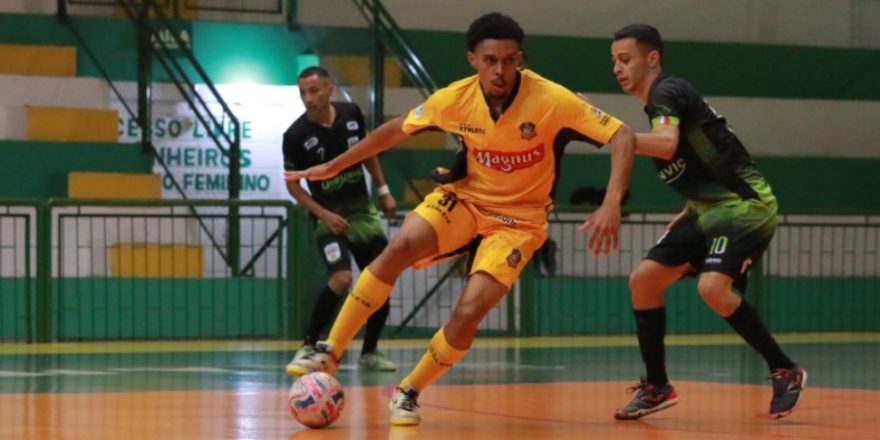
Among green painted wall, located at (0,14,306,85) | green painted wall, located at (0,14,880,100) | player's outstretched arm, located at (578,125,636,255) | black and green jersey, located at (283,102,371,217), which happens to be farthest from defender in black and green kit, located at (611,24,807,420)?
green painted wall, located at (0,14,306,85)

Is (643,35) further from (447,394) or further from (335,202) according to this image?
(335,202)

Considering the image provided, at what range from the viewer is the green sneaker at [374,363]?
37.7 ft

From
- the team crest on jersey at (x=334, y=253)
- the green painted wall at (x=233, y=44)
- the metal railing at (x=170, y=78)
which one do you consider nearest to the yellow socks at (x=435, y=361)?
the team crest on jersey at (x=334, y=253)

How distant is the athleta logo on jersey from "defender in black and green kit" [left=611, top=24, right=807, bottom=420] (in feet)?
2.23

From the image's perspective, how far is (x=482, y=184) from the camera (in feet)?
26.2

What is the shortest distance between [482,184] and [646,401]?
1.35 meters

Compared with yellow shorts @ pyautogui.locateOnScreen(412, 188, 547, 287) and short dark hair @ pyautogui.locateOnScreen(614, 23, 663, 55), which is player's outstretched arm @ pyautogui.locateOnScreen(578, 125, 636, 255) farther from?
short dark hair @ pyautogui.locateOnScreen(614, 23, 663, 55)

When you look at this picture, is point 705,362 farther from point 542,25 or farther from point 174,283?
point 542,25

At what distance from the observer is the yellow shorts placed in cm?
780

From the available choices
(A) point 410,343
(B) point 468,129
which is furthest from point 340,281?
(B) point 468,129

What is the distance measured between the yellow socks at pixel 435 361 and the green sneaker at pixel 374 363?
3769 millimetres

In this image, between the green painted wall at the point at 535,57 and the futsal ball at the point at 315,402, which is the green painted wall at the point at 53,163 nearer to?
the green painted wall at the point at 535,57

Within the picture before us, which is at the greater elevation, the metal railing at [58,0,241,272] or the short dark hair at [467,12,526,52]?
the metal railing at [58,0,241,272]

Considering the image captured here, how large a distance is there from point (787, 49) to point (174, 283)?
9527mm
